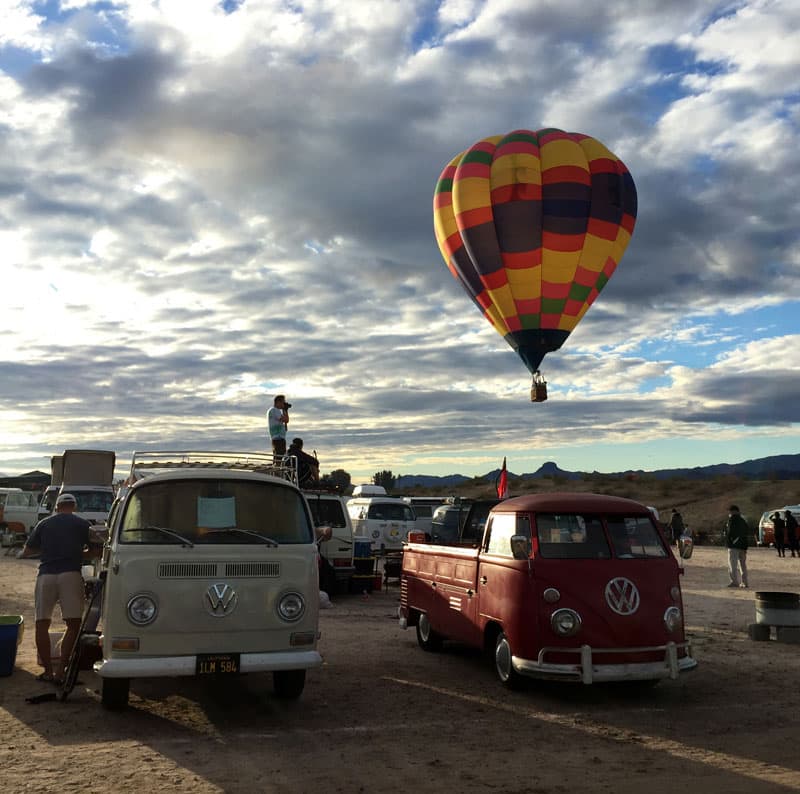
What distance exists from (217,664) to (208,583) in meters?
0.76

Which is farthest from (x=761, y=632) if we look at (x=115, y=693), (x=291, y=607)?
(x=115, y=693)

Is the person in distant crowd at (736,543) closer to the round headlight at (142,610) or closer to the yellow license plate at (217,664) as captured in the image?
the yellow license plate at (217,664)

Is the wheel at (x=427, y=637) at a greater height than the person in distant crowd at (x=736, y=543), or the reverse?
the person in distant crowd at (x=736, y=543)

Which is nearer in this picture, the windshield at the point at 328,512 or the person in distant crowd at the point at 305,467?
the person in distant crowd at the point at 305,467

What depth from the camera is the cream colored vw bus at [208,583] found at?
28.2 ft

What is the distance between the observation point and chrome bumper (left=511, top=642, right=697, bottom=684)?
949 centimetres

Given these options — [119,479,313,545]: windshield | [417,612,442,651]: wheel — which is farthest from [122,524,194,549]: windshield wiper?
[417,612,442,651]: wheel

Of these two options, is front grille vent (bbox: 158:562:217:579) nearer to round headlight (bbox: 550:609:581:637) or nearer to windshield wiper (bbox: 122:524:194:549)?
windshield wiper (bbox: 122:524:194:549)

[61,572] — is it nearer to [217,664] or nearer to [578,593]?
[217,664]

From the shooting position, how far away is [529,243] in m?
26.3

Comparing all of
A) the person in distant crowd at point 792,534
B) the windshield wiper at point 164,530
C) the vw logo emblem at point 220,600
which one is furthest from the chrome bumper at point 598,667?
the person in distant crowd at point 792,534

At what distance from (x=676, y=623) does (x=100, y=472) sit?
26.6 meters

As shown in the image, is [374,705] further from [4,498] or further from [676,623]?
[4,498]

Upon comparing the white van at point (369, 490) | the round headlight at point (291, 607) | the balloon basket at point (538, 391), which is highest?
the balloon basket at point (538, 391)
